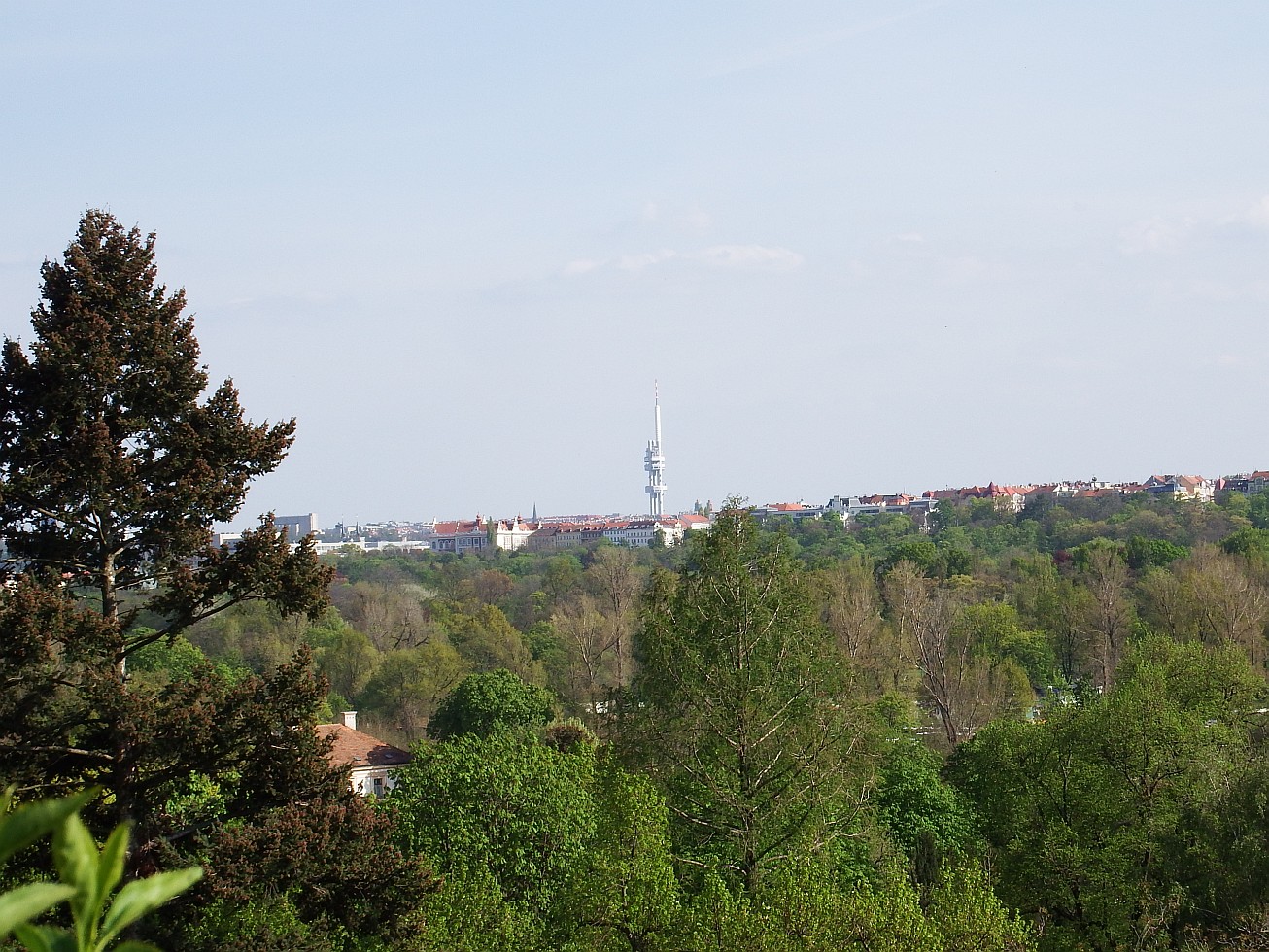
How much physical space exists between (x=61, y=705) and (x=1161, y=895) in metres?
18.6

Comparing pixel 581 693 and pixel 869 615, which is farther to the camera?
pixel 581 693

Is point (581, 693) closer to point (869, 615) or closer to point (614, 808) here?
point (869, 615)

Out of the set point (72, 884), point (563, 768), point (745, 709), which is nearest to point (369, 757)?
Answer: point (563, 768)

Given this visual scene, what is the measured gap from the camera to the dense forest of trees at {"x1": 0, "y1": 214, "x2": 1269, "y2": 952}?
41.7 ft

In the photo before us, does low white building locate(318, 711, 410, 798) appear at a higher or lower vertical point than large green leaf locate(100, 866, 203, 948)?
lower

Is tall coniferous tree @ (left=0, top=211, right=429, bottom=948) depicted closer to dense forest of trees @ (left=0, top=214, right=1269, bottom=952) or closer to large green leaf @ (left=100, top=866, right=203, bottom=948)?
dense forest of trees @ (left=0, top=214, right=1269, bottom=952)

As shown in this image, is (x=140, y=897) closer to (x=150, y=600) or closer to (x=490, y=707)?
(x=150, y=600)

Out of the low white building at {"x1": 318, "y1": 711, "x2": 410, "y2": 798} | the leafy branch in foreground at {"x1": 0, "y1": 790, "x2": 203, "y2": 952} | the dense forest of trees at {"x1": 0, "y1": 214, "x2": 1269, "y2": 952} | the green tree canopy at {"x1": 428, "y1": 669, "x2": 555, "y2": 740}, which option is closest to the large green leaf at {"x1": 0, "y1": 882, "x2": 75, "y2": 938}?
the leafy branch in foreground at {"x1": 0, "y1": 790, "x2": 203, "y2": 952}

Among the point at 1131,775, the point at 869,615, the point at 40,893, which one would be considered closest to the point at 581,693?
the point at 869,615

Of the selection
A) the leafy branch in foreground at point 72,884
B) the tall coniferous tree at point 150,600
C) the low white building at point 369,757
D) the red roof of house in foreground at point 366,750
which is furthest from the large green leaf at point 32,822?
the red roof of house in foreground at point 366,750

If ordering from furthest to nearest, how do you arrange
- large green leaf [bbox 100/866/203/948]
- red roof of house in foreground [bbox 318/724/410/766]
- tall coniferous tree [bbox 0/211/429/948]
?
1. red roof of house in foreground [bbox 318/724/410/766]
2. tall coniferous tree [bbox 0/211/429/948]
3. large green leaf [bbox 100/866/203/948]

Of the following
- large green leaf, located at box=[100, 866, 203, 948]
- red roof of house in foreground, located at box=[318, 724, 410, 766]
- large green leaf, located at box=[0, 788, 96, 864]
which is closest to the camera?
large green leaf, located at box=[0, 788, 96, 864]

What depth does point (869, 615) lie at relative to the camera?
182 feet

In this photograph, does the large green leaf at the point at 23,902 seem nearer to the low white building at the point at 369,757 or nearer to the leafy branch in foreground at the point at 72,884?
the leafy branch in foreground at the point at 72,884
